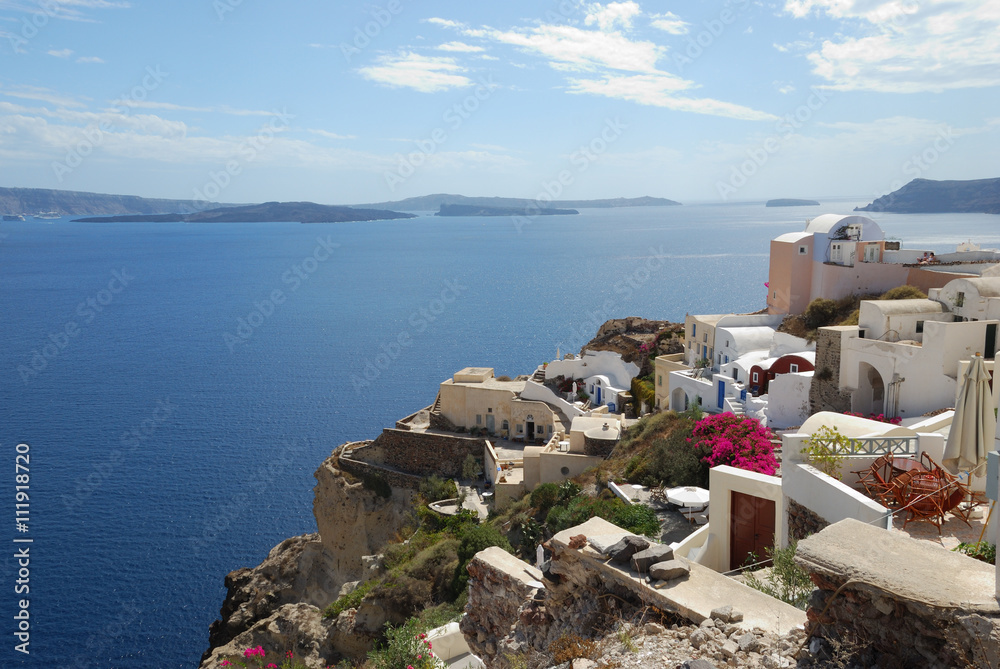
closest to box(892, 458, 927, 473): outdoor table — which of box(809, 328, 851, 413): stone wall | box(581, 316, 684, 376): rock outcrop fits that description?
box(809, 328, 851, 413): stone wall

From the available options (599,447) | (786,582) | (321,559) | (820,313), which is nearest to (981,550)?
(786,582)

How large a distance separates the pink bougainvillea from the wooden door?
13.0ft

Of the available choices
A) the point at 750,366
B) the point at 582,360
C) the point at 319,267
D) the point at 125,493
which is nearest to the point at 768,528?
the point at 750,366

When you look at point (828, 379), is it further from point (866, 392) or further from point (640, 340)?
point (640, 340)

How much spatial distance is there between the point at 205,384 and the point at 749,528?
54.0m

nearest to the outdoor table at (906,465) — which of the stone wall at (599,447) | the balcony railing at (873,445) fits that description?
the balcony railing at (873,445)

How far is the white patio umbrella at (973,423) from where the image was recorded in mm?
8406

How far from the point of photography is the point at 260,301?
9856 centimetres

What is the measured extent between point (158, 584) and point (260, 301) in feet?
236

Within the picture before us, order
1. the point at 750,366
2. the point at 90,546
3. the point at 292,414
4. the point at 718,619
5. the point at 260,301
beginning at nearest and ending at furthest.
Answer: the point at 718,619 < the point at 750,366 < the point at 90,546 < the point at 292,414 < the point at 260,301

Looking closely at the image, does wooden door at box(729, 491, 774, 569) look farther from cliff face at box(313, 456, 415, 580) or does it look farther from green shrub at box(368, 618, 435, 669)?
cliff face at box(313, 456, 415, 580)

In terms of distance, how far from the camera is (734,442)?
16625mm

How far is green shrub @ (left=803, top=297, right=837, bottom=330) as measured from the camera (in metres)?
26.8

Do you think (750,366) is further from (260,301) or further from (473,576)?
(260,301)
